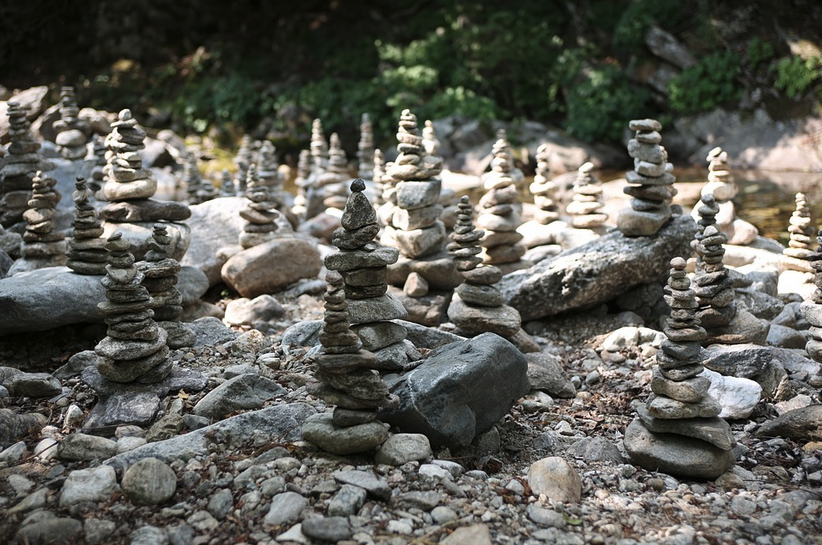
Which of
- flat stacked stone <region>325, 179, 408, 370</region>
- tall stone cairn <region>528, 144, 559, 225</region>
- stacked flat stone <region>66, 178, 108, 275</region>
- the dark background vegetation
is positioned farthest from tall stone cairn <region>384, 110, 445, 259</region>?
the dark background vegetation

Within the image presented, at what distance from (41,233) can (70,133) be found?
16.2 feet

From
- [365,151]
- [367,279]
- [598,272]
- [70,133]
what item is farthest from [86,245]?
[365,151]

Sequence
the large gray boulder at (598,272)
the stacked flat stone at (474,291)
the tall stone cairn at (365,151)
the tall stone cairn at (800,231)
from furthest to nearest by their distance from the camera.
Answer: the tall stone cairn at (365,151) < the tall stone cairn at (800,231) < the large gray boulder at (598,272) < the stacked flat stone at (474,291)

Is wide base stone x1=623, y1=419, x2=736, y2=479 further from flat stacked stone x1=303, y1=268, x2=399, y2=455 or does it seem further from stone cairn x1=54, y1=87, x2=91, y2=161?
stone cairn x1=54, y1=87, x2=91, y2=161

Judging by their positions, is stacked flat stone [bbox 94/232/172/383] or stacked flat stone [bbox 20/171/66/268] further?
stacked flat stone [bbox 20/171/66/268]

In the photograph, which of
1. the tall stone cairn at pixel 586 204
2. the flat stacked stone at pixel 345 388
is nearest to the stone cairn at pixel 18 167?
the flat stacked stone at pixel 345 388

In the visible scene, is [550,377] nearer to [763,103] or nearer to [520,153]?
→ [520,153]

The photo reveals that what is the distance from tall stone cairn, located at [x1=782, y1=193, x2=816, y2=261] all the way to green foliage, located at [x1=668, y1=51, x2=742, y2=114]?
13.2 meters

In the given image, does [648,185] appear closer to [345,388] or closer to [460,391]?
[460,391]

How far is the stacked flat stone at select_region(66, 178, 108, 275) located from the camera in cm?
691

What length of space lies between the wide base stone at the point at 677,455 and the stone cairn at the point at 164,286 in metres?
3.93

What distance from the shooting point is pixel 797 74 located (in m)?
20.0

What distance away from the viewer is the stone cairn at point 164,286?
6.66 metres

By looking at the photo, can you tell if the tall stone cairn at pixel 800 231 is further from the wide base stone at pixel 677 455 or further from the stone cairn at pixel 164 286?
the stone cairn at pixel 164 286
